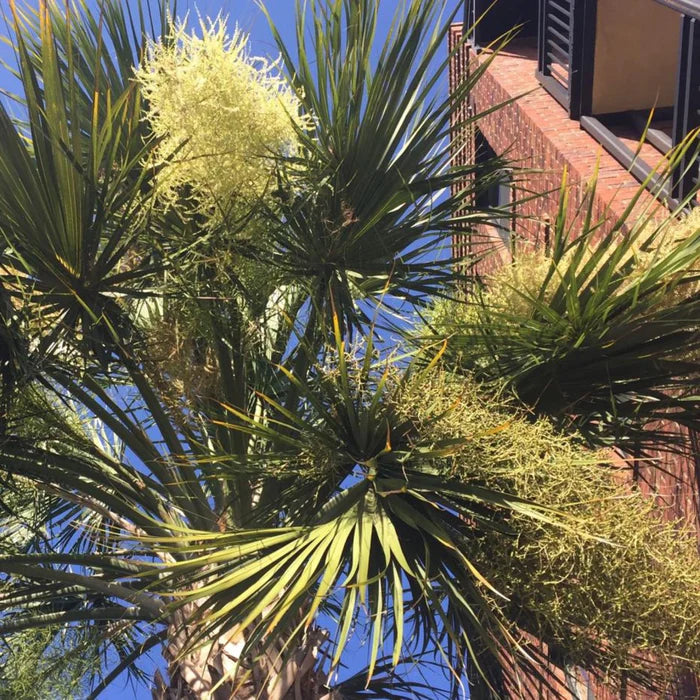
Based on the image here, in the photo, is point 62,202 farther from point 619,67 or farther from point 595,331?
point 619,67

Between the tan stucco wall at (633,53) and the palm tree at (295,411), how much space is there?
440cm

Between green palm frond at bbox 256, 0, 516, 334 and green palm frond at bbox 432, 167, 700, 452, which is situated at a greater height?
green palm frond at bbox 256, 0, 516, 334

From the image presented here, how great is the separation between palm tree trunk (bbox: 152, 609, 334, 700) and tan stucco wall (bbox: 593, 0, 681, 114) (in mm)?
6390

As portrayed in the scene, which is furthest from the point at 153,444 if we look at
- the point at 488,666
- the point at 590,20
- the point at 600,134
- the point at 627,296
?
the point at 590,20

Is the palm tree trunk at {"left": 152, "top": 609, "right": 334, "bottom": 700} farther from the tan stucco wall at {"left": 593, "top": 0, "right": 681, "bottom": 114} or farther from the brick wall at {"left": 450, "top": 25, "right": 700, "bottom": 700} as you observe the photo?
the tan stucco wall at {"left": 593, "top": 0, "right": 681, "bottom": 114}

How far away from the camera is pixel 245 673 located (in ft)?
12.4

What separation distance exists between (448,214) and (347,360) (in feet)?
5.46

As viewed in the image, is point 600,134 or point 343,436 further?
point 600,134

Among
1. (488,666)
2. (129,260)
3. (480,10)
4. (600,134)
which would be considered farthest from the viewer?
(480,10)

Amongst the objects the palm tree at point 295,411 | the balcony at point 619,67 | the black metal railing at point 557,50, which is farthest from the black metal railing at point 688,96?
the black metal railing at point 557,50

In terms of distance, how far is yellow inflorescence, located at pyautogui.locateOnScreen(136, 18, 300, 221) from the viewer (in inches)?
135

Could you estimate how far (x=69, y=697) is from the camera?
5.07m

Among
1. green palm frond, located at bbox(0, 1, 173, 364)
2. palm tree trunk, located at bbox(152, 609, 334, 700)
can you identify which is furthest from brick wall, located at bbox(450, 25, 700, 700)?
green palm frond, located at bbox(0, 1, 173, 364)

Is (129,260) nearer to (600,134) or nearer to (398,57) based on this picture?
(398,57)
